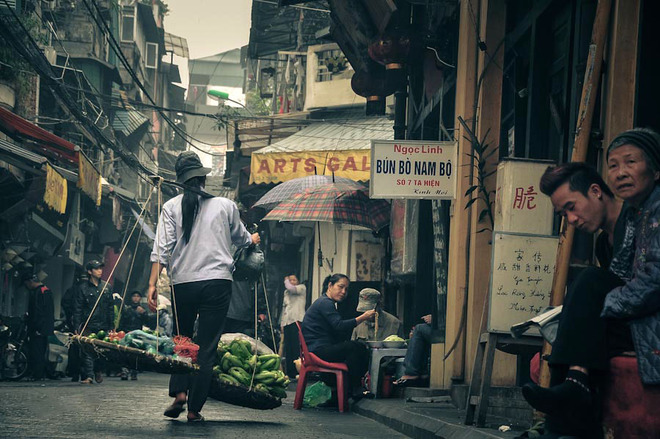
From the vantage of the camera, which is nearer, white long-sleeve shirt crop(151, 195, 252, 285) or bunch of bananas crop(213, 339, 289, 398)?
white long-sleeve shirt crop(151, 195, 252, 285)

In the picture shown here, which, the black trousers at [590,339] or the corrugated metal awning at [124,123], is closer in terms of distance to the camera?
the black trousers at [590,339]

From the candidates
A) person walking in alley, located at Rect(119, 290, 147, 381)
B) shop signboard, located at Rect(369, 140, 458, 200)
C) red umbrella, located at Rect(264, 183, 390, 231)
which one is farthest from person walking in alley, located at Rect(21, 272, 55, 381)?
shop signboard, located at Rect(369, 140, 458, 200)

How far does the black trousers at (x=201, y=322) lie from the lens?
8320 millimetres

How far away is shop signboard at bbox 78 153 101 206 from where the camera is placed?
843 inches

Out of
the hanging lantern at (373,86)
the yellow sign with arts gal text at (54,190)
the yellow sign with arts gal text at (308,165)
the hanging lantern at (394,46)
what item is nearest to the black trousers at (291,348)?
the yellow sign with arts gal text at (308,165)

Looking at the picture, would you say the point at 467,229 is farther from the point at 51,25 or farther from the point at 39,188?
the point at 51,25

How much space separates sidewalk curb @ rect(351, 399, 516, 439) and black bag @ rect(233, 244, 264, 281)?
5.73 feet

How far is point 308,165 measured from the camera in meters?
22.6

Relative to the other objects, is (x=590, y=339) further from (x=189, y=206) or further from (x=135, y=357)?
(x=189, y=206)

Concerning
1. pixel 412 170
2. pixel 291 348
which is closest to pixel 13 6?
pixel 291 348

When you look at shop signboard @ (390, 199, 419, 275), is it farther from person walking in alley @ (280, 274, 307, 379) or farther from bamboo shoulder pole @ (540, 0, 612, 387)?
bamboo shoulder pole @ (540, 0, 612, 387)

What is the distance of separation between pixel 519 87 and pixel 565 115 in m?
1.81

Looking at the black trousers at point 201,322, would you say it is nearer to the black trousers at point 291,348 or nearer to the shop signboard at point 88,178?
the black trousers at point 291,348

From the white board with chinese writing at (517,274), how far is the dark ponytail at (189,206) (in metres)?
2.65
